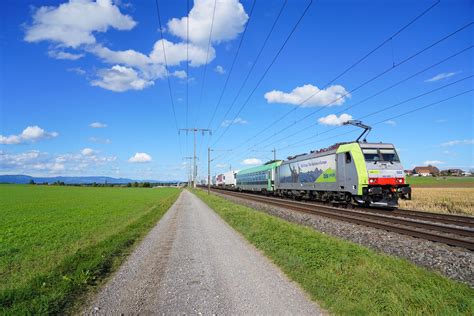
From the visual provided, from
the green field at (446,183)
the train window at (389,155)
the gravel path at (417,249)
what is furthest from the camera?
the green field at (446,183)

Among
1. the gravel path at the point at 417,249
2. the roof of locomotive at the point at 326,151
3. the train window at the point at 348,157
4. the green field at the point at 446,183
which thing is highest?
the roof of locomotive at the point at 326,151

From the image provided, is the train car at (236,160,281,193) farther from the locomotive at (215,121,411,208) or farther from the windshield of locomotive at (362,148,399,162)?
the windshield of locomotive at (362,148,399,162)

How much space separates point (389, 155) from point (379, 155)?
809mm

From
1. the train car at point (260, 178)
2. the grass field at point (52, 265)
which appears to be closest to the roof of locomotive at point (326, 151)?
the train car at point (260, 178)

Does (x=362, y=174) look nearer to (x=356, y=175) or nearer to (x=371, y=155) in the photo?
(x=356, y=175)

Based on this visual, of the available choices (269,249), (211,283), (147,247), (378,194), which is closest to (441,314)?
(211,283)

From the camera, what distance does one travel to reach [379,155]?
19922 mm

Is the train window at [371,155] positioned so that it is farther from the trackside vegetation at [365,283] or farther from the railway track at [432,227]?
the trackside vegetation at [365,283]

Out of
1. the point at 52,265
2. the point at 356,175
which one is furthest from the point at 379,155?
the point at 52,265

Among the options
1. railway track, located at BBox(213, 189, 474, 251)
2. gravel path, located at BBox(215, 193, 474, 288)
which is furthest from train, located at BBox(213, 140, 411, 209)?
gravel path, located at BBox(215, 193, 474, 288)

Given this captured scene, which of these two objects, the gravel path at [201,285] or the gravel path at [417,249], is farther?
the gravel path at [417,249]

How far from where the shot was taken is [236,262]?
26.9ft

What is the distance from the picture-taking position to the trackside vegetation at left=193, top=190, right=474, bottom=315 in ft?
16.3

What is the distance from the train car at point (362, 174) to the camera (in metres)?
19.3
